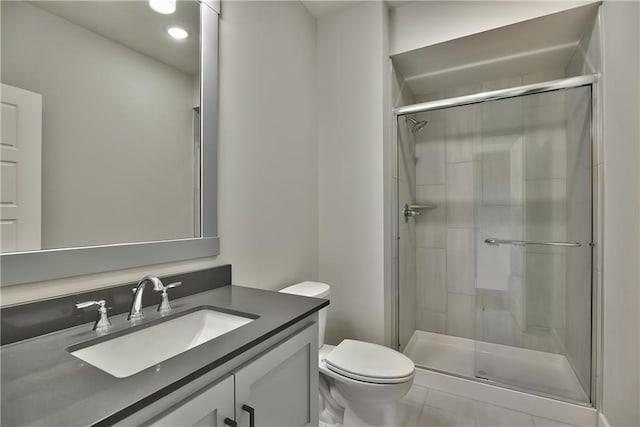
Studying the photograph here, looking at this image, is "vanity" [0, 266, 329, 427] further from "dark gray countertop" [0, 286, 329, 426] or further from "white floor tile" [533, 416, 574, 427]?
"white floor tile" [533, 416, 574, 427]

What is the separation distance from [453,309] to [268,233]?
1.80m

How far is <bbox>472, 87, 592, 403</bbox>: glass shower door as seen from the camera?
1832mm

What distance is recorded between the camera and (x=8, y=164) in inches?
32.6

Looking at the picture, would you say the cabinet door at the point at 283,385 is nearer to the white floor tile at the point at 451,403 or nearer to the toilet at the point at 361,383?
the toilet at the point at 361,383

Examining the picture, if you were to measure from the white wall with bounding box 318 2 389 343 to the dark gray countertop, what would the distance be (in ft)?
3.79

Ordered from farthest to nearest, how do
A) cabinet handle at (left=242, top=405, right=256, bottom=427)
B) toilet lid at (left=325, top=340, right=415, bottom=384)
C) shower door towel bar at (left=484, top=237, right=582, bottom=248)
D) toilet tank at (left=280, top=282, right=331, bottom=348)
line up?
shower door towel bar at (left=484, top=237, right=582, bottom=248)
toilet tank at (left=280, top=282, right=331, bottom=348)
toilet lid at (left=325, top=340, right=415, bottom=384)
cabinet handle at (left=242, top=405, right=256, bottom=427)

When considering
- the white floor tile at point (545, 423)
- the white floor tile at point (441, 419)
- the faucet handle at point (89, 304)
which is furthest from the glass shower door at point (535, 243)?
the faucet handle at point (89, 304)

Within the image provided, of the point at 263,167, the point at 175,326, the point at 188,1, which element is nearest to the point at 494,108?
the point at 263,167

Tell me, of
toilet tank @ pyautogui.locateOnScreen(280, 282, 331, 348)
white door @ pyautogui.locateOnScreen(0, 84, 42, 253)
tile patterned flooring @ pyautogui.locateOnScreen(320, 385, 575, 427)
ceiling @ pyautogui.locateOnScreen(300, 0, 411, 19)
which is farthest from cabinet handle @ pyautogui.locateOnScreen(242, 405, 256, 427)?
ceiling @ pyautogui.locateOnScreen(300, 0, 411, 19)

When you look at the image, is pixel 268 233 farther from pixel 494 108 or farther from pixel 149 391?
pixel 494 108

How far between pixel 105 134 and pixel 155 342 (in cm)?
70

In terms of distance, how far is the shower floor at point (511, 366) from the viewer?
1.85 metres

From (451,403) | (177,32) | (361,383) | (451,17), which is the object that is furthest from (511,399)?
(177,32)

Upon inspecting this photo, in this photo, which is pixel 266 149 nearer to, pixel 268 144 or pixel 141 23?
pixel 268 144
